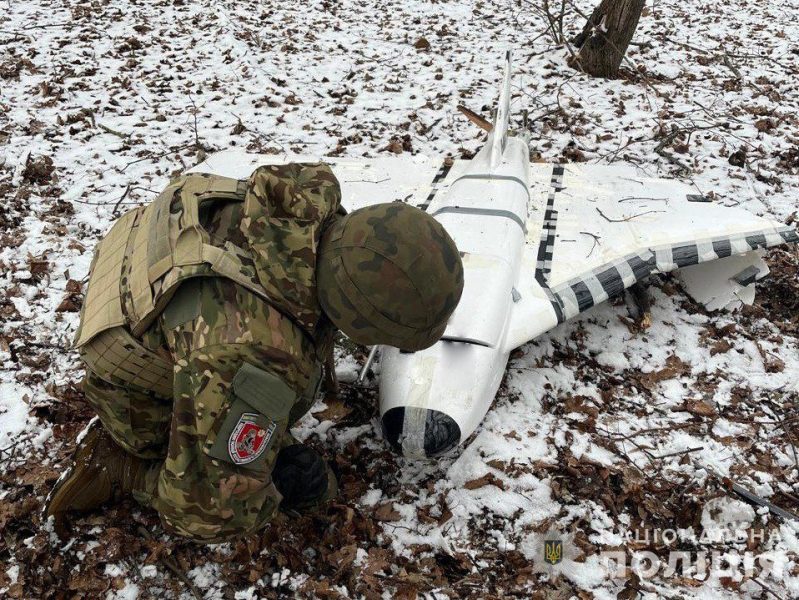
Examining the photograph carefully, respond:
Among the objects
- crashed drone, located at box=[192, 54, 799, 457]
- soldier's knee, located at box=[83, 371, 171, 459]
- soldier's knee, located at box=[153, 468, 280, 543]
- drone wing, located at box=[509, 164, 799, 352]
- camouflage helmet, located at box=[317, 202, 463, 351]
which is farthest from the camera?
drone wing, located at box=[509, 164, 799, 352]

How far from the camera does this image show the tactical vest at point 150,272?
223 cm

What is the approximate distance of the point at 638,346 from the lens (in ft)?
14.8

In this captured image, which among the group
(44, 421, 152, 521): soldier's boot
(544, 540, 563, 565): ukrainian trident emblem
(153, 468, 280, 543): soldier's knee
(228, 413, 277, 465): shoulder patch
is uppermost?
(228, 413, 277, 465): shoulder patch

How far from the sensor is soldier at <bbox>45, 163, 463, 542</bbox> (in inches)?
85.6

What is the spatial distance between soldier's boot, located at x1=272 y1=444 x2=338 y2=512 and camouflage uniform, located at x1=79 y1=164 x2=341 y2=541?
1.42ft

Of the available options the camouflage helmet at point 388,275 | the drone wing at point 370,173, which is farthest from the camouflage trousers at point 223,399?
the drone wing at point 370,173

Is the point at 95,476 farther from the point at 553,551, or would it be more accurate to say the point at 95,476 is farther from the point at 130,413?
the point at 553,551

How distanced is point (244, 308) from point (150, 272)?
0.46 meters

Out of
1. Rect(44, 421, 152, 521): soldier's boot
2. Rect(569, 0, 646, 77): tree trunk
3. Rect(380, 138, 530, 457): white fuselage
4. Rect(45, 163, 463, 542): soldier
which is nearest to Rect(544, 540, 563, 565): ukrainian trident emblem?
Rect(380, 138, 530, 457): white fuselage

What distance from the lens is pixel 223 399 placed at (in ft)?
7.20

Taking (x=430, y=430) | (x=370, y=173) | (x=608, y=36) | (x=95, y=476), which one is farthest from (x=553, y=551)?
(x=608, y=36)

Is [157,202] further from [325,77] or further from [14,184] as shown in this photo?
[325,77]

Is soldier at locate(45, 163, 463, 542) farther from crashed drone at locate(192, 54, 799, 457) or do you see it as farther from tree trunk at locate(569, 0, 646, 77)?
tree trunk at locate(569, 0, 646, 77)

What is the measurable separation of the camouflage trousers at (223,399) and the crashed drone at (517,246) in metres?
1.01
